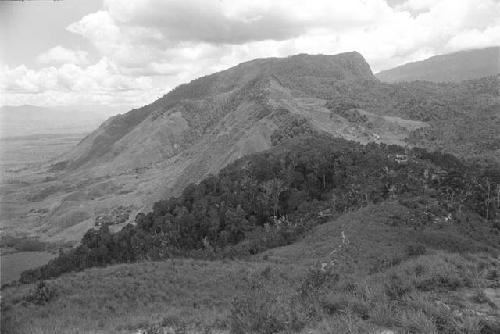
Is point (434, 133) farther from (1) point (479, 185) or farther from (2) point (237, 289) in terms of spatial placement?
(2) point (237, 289)

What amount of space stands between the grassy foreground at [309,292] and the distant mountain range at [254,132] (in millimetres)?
60145

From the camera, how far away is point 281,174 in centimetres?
6556

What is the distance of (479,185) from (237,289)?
45893mm

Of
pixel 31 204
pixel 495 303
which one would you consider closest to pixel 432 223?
pixel 495 303

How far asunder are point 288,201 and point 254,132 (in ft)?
143

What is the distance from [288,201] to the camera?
6044 cm

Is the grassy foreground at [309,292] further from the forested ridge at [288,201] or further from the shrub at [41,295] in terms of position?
the forested ridge at [288,201]

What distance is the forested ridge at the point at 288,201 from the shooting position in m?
45.1

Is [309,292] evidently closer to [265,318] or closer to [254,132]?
[265,318]

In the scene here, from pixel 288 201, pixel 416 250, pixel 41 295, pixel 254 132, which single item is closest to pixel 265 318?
pixel 41 295

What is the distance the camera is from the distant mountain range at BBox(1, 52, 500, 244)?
10138cm

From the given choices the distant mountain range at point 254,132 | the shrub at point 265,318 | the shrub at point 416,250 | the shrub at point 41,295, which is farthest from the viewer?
the distant mountain range at point 254,132

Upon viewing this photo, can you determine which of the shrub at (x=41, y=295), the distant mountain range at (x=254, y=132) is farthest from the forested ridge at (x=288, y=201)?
the distant mountain range at (x=254, y=132)

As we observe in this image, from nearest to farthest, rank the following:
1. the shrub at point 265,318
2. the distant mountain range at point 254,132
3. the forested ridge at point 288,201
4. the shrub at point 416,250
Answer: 1. the shrub at point 265,318
2. the shrub at point 416,250
3. the forested ridge at point 288,201
4. the distant mountain range at point 254,132
